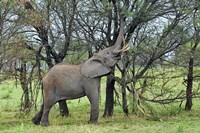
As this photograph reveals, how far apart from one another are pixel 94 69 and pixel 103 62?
0.35m

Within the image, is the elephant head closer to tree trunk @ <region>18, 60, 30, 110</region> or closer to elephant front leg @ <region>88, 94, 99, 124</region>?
elephant front leg @ <region>88, 94, 99, 124</region>

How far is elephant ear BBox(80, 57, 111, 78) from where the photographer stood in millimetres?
13172

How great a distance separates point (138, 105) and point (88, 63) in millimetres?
1983

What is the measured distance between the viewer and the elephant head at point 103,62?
519 inches

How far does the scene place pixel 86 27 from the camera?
52.0ft

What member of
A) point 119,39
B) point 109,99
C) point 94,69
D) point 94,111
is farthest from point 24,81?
point 119,39

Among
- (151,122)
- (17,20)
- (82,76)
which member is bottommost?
(151,122)

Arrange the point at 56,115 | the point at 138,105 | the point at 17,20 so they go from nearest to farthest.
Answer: the point at 17,20, the point at 138,105, the point at 56,115

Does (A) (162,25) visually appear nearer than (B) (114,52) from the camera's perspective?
No

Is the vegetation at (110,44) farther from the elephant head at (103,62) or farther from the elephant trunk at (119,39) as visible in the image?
the elephant head at (103,62)

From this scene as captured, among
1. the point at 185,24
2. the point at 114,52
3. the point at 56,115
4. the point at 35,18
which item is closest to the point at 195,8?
the point at 185,24

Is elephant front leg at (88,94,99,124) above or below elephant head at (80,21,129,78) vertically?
below

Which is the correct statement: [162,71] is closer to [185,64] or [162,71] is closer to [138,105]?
[185,64]

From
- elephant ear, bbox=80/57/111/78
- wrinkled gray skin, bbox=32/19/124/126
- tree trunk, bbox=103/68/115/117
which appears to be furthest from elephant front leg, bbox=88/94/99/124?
tree trunk, bbox=103/68/115/117
